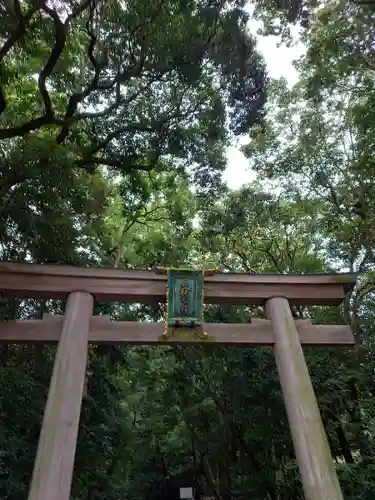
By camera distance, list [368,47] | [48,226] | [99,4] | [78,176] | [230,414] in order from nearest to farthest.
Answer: [99,4]
[48,226]
[368,47]
[78,176]
[230,414]

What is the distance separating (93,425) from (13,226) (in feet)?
14.0

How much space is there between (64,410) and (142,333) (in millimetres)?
1138

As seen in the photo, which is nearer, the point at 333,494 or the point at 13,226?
the point at 333,494

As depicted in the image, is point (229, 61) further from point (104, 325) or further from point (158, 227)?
point (158, 227)

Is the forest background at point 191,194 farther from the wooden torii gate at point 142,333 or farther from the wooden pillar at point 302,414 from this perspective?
the wooden pillar at point 302,414

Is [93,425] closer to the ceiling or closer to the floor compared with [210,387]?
closer to the floor

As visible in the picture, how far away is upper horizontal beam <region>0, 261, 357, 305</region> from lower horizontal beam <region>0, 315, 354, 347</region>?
31 centimetres

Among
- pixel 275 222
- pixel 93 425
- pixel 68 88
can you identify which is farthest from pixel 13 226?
pixel 275 222

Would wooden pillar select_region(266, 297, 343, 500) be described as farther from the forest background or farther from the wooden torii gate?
the forest background

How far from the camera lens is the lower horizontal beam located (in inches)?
176

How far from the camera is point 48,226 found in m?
Answer: 6.85

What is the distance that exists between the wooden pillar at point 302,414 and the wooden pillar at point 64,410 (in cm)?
205

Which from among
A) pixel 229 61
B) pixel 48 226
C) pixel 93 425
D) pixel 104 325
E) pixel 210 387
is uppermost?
pixel 229 61

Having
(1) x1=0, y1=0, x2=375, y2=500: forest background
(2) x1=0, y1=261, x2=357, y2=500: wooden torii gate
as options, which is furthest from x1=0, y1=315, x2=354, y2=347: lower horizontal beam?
(1) x1=0, y1=0, x2=375, y2=500: forest background
